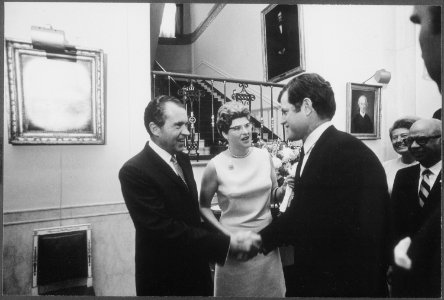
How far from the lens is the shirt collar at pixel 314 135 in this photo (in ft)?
4.58

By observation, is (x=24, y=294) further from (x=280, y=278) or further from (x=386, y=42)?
(x=386, y=42)

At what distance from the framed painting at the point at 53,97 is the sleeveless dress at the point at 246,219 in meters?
0.90

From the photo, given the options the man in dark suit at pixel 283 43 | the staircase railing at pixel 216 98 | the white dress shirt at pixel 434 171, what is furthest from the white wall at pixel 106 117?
the white dress shirt at pixel 434 171

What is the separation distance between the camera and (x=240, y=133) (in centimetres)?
175

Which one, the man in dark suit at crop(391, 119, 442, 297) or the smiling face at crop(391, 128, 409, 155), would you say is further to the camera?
the smiling face at crop(391, 128, 409, 155)

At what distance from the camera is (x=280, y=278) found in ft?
5.76

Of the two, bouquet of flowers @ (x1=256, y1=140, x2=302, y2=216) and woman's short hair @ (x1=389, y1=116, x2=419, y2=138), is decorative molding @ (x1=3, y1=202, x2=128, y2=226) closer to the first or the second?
bouquet of flowers @ (x1=256, y1=140, x2=302, y2=216)

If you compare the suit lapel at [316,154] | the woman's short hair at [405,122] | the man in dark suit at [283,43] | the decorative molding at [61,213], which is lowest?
the decorative molding at [61,213]

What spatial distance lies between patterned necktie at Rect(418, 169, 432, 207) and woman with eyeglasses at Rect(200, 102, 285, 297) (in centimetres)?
79

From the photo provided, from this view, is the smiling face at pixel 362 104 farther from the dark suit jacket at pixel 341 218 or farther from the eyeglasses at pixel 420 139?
the dark suit jacket at pixel 341 218

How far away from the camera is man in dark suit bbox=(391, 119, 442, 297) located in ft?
5.42

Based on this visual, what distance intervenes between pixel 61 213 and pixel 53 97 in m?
0.74

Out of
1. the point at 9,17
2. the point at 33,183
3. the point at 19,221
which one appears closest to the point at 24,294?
the point at 19,221

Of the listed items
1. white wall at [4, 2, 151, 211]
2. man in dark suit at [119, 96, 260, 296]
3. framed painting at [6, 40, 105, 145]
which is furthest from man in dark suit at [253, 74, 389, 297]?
framed painting at [6, 40, 105, 145]
